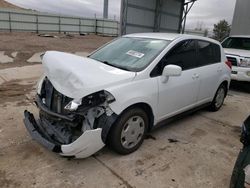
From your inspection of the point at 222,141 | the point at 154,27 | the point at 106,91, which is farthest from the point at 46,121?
the point at 154,27

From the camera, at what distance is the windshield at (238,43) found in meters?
8.11

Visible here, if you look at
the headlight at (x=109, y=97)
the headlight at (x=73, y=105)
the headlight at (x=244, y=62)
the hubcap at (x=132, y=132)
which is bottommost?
the hubcap at (x=132, y=132)

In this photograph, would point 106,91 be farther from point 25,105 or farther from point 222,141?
point 25,105

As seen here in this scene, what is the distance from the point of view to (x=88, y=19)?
3117 cm

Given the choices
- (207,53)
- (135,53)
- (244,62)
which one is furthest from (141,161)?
(244,62)

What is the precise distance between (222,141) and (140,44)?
2040 mm

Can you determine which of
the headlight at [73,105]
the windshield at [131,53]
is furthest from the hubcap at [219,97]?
the headlight at [73,105]

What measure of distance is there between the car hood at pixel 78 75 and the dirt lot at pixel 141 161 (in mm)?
938

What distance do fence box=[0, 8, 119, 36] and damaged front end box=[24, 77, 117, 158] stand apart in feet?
86.4

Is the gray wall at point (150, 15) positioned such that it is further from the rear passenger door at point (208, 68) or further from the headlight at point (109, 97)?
the headlight at point (109, 97)

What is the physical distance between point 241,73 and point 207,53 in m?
3.11

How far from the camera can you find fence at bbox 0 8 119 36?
25.4 metres

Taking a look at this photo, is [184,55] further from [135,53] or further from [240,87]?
[240,87]

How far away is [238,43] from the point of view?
27.4 feet
